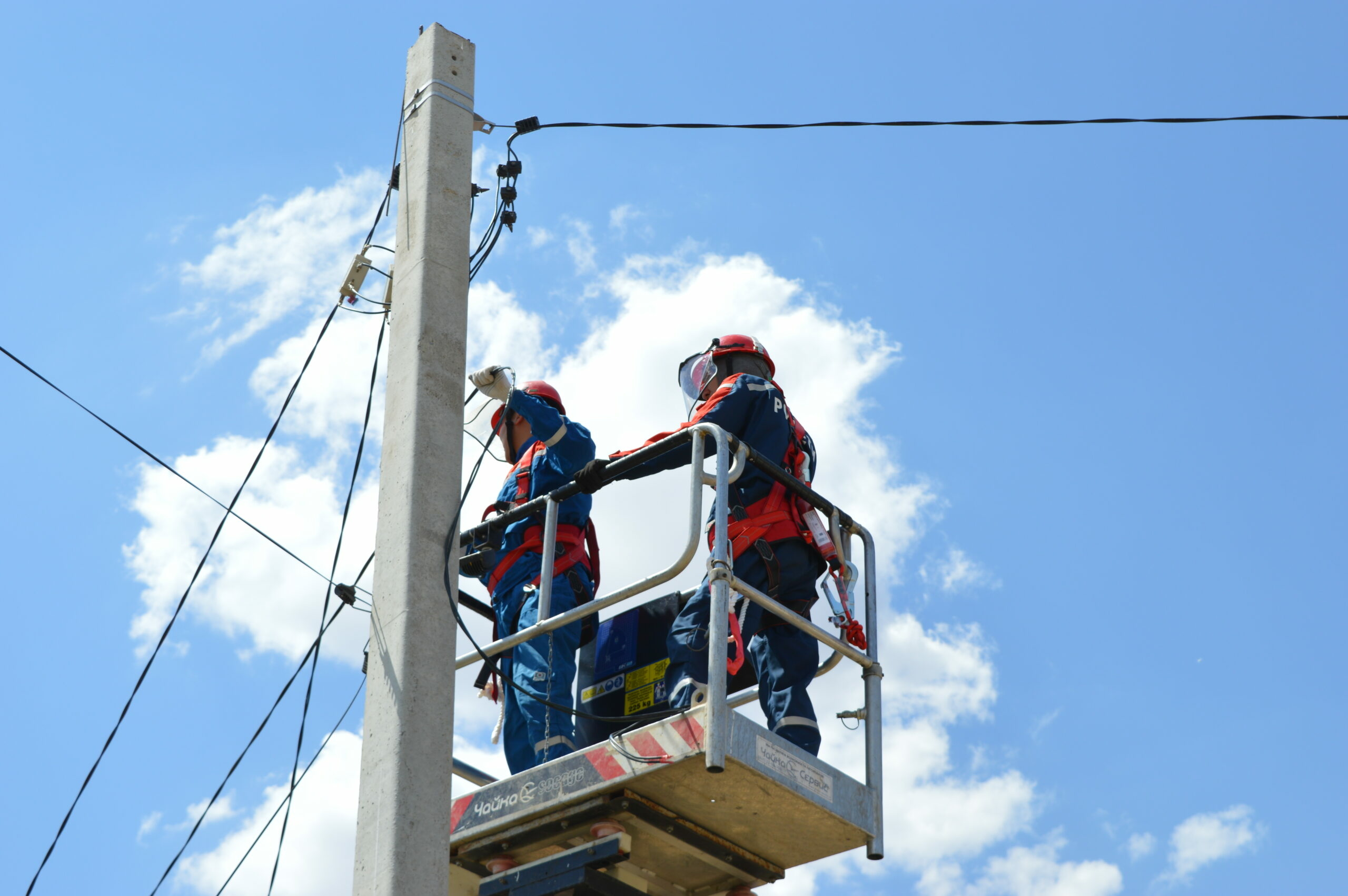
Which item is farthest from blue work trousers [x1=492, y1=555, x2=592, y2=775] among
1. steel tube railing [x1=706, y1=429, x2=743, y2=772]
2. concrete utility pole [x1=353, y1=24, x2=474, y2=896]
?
concrete utility pole [x1=353, y1=24, x2=474, y2=896]

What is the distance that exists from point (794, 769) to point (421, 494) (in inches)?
84.9

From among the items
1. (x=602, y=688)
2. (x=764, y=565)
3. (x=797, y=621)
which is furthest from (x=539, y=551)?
(x=797, y=621)

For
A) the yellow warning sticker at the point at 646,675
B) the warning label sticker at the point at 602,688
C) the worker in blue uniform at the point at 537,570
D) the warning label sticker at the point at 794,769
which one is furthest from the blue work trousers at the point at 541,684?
the warning label sticker at the point at 794,769

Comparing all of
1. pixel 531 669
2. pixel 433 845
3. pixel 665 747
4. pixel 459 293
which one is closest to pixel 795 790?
pixel 665 747

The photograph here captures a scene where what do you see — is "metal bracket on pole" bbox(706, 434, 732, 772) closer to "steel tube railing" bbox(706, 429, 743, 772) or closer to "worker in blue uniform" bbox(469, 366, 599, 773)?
"steel tube railing" bbox(706, 429, 743, 772)

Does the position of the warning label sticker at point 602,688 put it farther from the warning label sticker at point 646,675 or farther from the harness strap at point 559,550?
the harness strap at point 559,550

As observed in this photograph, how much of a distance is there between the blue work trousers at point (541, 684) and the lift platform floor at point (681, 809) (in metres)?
0.37

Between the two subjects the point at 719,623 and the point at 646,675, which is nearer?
the point at 719,623

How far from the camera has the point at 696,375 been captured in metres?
8.62

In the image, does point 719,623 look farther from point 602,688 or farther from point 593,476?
point 602,688

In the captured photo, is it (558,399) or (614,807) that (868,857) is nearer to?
(614,807)

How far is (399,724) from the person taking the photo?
570 cm

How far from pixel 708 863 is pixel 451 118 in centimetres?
357

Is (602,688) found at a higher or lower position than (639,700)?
higher
